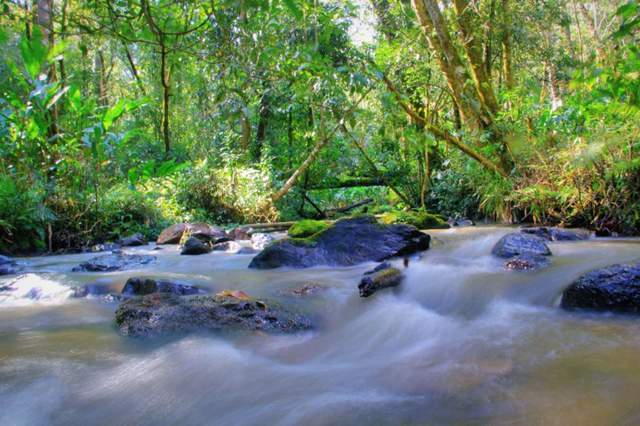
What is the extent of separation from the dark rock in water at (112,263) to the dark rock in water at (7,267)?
0.66 m

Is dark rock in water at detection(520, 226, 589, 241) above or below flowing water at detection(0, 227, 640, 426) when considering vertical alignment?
above

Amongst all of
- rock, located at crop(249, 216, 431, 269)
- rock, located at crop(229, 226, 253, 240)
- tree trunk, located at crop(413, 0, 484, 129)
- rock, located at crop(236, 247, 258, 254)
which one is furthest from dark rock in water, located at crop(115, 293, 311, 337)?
tree trunk, located at crop(413, 0, 484, 129)

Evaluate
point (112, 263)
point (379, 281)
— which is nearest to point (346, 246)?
point (379, 281)

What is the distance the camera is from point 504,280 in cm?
445

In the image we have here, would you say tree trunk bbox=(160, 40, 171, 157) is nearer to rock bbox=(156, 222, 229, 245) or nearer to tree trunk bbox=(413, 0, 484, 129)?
rock bbox=(156, 222, 229, 245)

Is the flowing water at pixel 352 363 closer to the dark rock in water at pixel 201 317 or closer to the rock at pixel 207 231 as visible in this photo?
the dark rock in water at pixel 201 317

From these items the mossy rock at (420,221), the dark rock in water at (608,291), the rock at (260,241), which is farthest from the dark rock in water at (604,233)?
the rock at (260,241)

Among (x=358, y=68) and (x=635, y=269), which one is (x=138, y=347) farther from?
(x=635, y=269)

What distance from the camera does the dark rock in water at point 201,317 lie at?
3.21m

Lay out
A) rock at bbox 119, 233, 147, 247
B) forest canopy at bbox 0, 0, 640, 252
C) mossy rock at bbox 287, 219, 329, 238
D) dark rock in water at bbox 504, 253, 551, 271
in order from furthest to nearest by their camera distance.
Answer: rock at bbox 119, 233, 147, 247 → mossy rock at bbox 287, 219, 329, 238 → dark rock in water at bbox 504, 253, 551, 271 → forest canopy at bbox 0, 0, 640, 252

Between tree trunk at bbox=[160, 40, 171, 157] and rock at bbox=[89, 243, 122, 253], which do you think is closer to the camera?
tree trunk at bbox=[160, 40, 171, 157]

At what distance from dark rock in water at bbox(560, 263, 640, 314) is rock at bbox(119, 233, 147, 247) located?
7.19m

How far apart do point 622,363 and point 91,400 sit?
2580mm

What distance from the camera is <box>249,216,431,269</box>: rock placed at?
5840 millimetres
